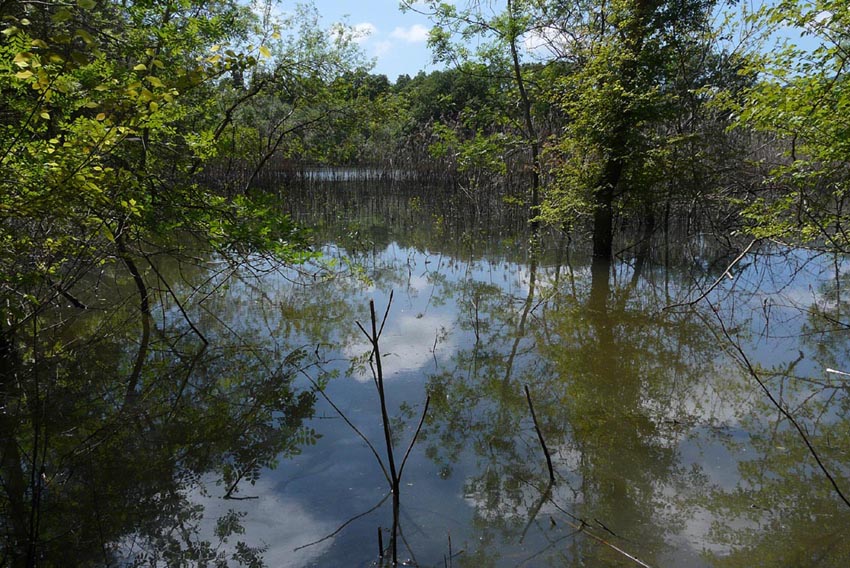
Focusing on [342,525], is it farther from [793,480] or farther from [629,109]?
[629,109]

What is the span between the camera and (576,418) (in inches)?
144

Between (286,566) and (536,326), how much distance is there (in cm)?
381

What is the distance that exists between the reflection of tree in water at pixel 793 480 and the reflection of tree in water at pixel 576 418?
0.82 feet

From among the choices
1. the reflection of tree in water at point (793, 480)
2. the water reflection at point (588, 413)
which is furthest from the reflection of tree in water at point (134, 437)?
the reflection of tree in water at point (793, 480)

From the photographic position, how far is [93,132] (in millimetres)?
2559

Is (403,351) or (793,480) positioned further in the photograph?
(403,351)

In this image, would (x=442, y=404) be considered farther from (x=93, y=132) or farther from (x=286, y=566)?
(x=93, y=132)

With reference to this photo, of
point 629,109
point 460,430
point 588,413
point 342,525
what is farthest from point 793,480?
point 629,109

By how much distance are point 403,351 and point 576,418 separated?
1.73 meters

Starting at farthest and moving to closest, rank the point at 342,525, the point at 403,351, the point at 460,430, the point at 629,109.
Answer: the point at 629,109 → the point at 403,351 → the point at 460,430 → the point at 342,525

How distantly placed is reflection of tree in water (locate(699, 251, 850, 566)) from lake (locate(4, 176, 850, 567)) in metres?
0.01

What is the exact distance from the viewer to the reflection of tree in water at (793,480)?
245cm

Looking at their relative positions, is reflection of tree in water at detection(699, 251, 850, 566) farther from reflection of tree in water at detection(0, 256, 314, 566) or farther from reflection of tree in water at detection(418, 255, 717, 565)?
reflection of tree in water at detection(0, 256, 314, 566)

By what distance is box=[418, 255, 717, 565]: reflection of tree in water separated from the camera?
2619 millimetres
